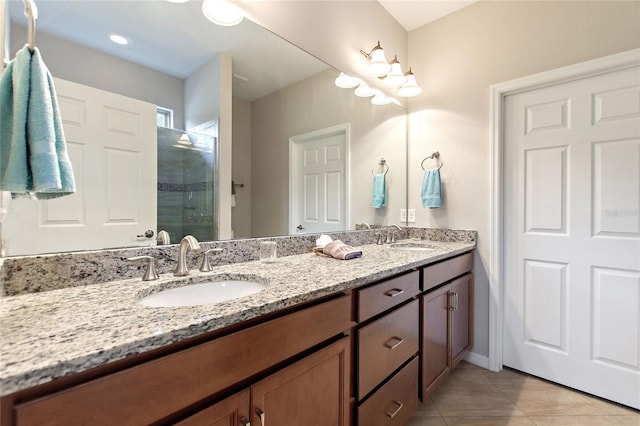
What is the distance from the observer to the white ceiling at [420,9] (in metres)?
2.17

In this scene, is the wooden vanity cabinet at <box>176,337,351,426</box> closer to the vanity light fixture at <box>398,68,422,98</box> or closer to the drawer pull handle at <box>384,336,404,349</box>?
the drawer pull handle at <box>384,336,404,349</box>

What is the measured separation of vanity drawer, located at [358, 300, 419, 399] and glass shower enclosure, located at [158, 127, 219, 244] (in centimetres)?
78

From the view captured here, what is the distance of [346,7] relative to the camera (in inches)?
75.4

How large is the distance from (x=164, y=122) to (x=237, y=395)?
1.00m

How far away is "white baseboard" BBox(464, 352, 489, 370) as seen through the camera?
6.75ft

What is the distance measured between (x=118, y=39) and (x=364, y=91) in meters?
1.53

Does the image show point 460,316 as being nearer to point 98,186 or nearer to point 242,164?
point 242,164

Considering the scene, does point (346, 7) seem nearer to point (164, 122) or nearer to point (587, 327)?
point (164, 122)

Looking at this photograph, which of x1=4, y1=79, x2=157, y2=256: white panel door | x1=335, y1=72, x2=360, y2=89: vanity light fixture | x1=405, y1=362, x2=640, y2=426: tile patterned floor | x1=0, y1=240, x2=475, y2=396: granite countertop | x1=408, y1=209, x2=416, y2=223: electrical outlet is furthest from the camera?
x1=408, y1=209, x2=416, y2=223: electrical outlet

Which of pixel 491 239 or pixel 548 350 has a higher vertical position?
pixel 491 239

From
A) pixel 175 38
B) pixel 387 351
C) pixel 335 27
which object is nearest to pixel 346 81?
pixel 335 27

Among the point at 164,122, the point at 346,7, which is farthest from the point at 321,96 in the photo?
the point at 164,122

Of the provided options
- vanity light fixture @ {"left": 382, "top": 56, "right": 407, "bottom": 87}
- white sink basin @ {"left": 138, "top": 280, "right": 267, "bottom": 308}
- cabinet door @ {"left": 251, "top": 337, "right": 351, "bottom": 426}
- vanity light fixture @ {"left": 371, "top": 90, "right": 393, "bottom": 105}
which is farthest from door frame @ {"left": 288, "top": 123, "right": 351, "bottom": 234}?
cabinet door @ {"left": 251, "top": 337, "right": 351, "bottom": 426}

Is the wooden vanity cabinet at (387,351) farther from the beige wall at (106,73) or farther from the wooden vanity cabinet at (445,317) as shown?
the beige wall at (106,73)
